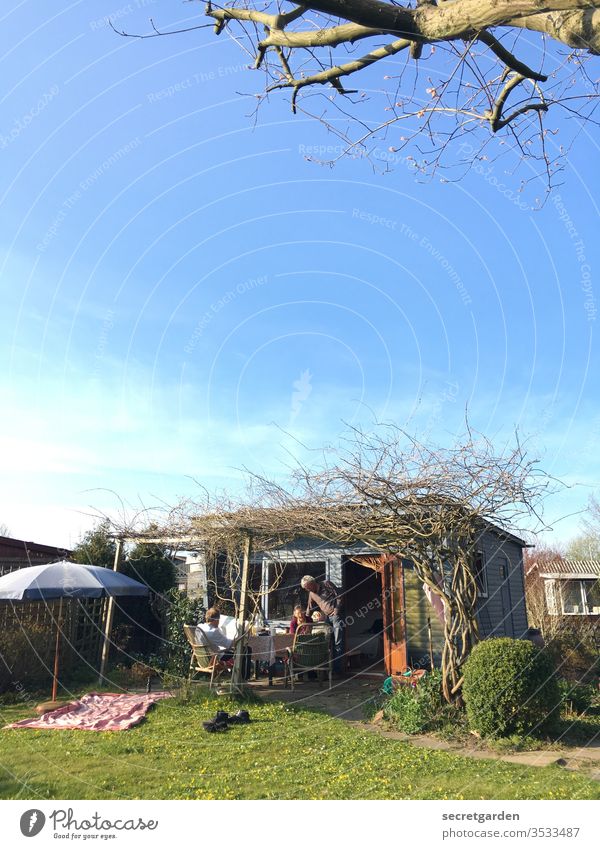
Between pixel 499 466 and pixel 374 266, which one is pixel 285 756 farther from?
pixel 374 266

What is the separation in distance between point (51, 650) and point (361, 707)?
5.52 meters

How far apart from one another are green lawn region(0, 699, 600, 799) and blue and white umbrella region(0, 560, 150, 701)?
6.17 feet

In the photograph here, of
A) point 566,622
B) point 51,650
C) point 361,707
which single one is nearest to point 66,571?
point 51,650

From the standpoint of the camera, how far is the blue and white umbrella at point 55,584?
8180 millimetres

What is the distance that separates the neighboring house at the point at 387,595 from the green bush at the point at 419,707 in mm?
1674

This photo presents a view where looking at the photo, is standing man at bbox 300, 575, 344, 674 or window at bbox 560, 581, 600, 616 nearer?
standing man at bbox 300, 575, 344, 674

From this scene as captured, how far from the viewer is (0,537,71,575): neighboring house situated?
13.2 metres

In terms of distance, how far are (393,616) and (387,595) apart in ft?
1.38

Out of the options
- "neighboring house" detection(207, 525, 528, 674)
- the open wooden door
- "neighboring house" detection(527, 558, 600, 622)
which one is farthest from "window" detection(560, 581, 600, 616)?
the open wooden door

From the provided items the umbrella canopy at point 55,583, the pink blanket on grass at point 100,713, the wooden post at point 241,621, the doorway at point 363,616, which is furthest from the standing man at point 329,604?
the umbrella canopy at point 55,583

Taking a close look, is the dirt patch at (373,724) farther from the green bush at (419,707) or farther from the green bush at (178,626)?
the green bush at (178,626)

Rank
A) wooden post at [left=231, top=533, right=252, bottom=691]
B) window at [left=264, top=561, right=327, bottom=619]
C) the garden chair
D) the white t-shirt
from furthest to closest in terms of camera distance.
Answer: window at [left=264, top=561, right=327, bottom=619] < the garden chair < the white t-shirt < wooden post at [left=231, top=533, right=252, bottom=691]

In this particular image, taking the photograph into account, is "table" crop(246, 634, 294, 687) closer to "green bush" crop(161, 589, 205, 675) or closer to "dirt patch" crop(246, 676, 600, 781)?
"dirt patch" crop(246, 676, 600, 781)
